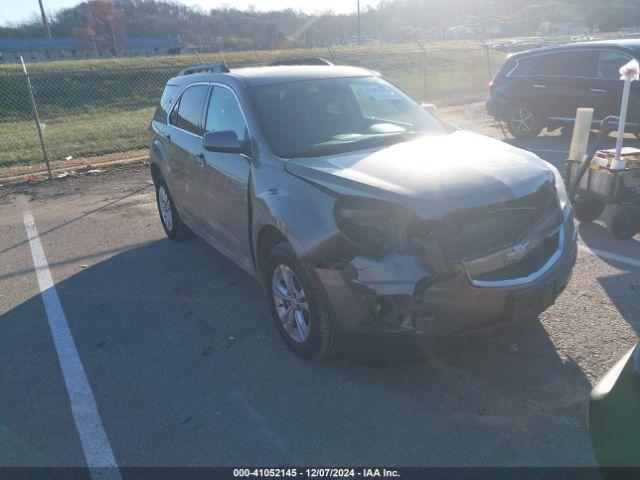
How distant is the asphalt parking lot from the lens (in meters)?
2.85

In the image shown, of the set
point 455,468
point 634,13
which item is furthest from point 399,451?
point 634,13

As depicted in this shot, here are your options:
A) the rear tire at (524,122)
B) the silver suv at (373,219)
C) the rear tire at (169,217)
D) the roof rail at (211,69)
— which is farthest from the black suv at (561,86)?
the rear tire at (169,217)

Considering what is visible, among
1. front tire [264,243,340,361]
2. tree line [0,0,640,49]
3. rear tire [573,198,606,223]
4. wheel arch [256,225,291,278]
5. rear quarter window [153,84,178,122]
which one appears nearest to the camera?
front tire [264,243,340,361]

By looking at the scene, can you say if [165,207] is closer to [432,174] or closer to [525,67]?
[432,174]

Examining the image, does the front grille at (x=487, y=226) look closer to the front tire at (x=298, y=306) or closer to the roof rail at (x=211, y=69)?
the front tire at (x=298, y=306)

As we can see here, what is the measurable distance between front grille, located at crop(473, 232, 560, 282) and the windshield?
4.43 ft

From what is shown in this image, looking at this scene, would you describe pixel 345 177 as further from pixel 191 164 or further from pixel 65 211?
pixel 65 211

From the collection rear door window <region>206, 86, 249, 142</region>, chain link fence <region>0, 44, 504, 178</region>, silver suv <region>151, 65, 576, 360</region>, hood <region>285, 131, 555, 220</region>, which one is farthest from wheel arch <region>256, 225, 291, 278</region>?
chain link fence <region>0, 44, 504, 178</region>

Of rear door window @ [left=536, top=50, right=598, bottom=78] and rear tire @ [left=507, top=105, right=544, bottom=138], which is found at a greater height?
rear door window @ [left=536, top=50, right=598, bottom=78]

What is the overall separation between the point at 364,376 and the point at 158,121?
13.4 feet

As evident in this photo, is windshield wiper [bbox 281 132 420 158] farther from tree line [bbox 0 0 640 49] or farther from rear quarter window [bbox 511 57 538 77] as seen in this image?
tree line [bbox 0 0 640 49]

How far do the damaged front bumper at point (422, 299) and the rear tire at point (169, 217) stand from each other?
330 centimetres

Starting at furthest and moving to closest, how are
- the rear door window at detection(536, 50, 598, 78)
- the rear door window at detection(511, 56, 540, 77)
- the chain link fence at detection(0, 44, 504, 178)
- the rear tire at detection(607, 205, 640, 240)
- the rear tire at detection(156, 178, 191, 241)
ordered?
the chain link fence at detection(0, 44, 504, 178) → the rear door window at detection(511, 56, 540, 77) → the rear door window at detection(536, 50, 598, 78) → the rear tire at detection(156, 178, 191, 241) → the rear tire at detection(607, 205, 640, 240)

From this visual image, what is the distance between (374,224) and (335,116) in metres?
1.62
